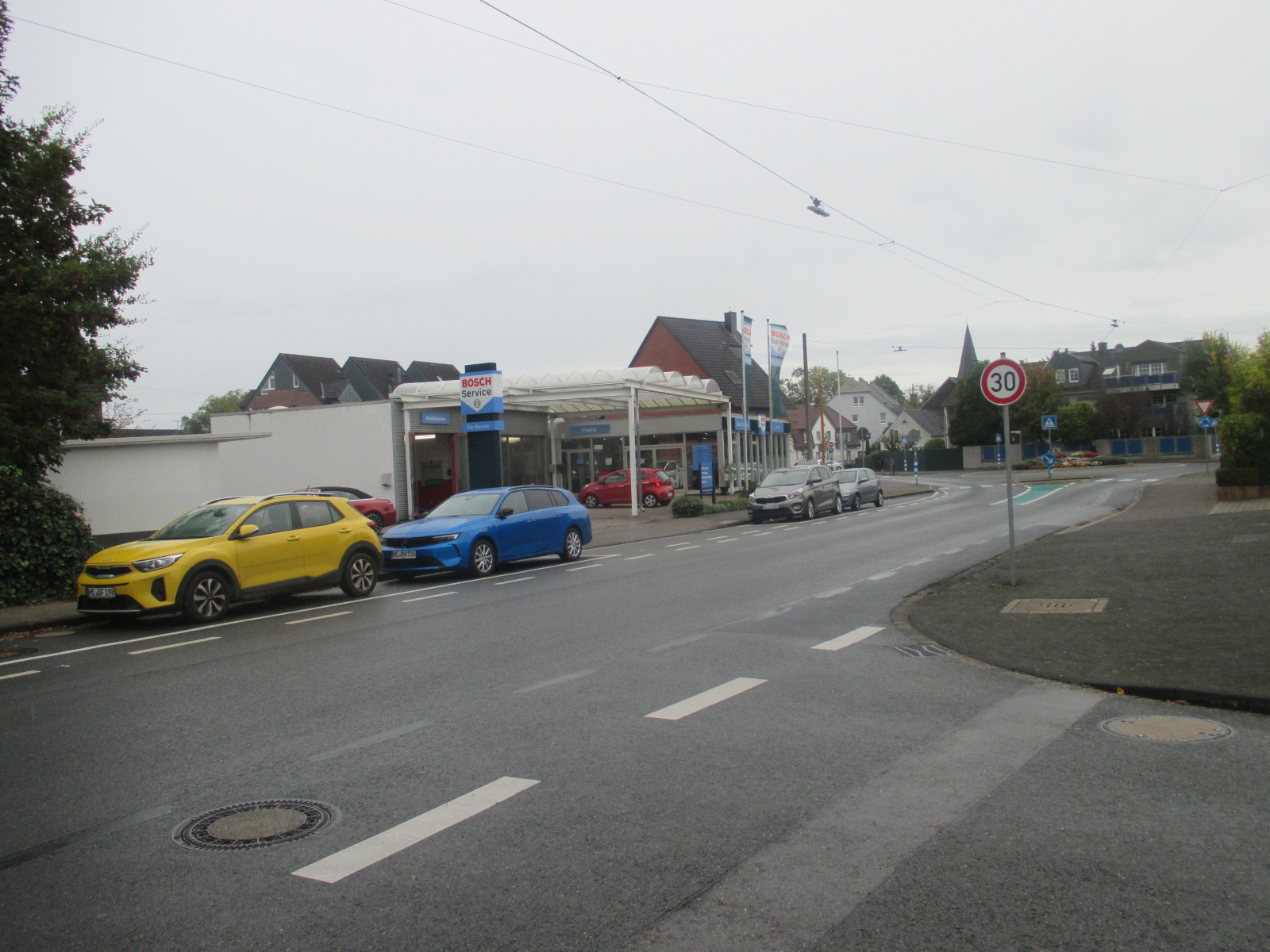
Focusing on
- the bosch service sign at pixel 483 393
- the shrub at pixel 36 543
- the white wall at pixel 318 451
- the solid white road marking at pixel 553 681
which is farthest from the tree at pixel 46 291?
the white wall at pixel 318 451

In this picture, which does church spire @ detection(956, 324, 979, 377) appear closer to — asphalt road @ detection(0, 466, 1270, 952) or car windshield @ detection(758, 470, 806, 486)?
car windshield @ detection(758, 470, 806, 486)

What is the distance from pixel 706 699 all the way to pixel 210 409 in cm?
9956

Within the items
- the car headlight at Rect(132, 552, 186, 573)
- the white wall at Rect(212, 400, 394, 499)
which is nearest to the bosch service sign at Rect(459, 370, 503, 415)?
the white wall at Rect(212, 400, 394, 499)

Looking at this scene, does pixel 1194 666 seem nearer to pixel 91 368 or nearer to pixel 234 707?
pixel 234 707

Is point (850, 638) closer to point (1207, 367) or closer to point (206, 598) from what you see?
point (206, 598)

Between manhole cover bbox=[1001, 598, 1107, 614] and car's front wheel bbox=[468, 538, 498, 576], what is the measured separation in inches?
347

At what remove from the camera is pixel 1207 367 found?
3159 inches

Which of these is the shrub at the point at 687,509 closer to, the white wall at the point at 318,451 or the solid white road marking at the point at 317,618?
the white wall at the point at 318,451

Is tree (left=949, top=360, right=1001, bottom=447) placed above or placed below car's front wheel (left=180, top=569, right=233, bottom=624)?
above

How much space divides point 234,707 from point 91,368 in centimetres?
1062

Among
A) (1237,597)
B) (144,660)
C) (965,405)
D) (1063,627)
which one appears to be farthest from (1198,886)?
(965,405)

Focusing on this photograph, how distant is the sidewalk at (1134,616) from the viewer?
23.4 ft

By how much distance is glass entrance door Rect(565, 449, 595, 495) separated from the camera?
41875 mm

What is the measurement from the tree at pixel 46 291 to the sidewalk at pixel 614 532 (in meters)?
2.55
